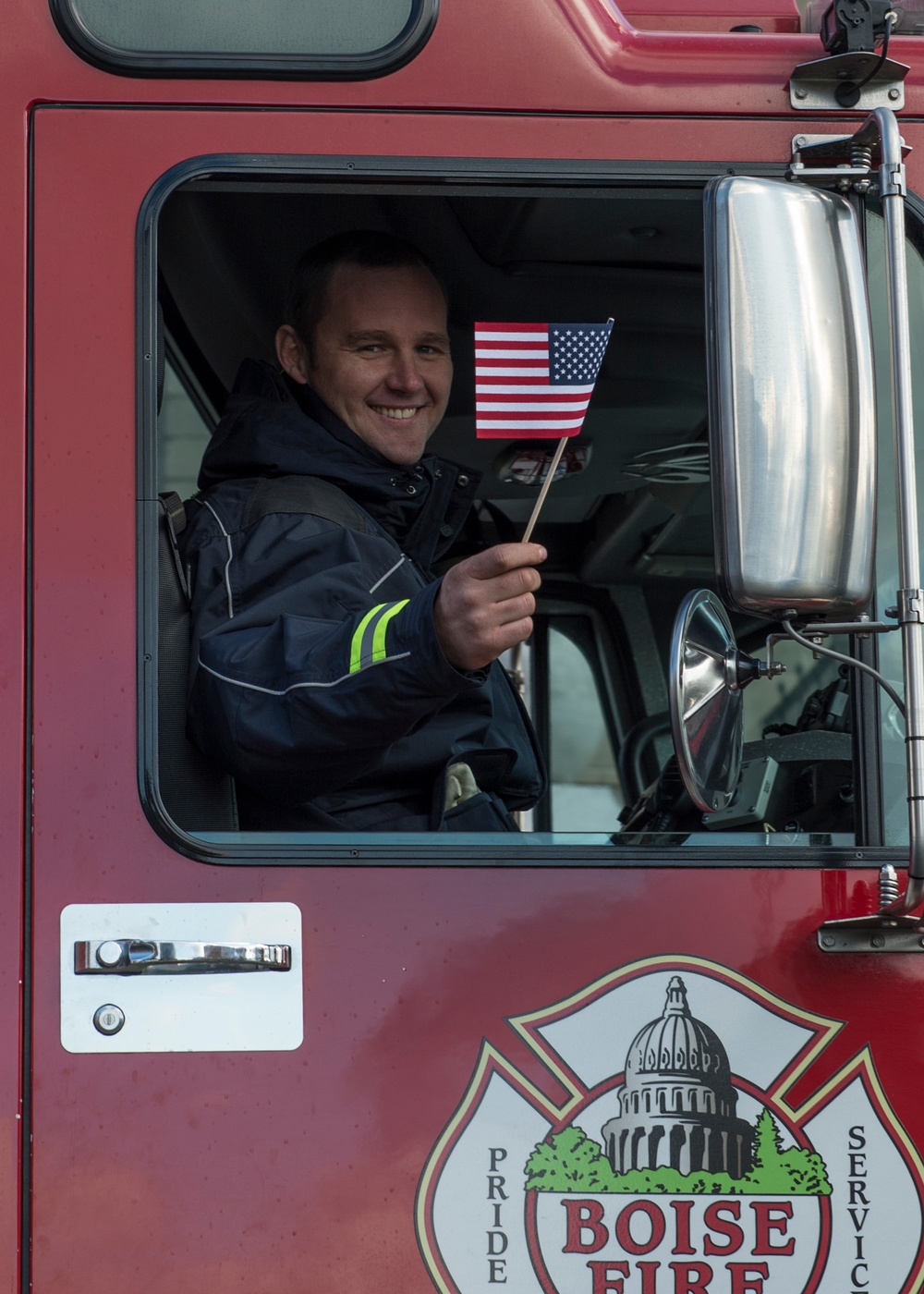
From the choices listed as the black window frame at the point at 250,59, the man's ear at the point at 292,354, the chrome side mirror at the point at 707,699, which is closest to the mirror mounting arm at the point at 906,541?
the chrome side mirror at the point at 707,699

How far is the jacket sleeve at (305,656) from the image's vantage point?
62.5 inches

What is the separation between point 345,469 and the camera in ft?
6.51

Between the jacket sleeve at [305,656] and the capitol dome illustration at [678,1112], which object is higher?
the jacket sleeve at [305,656]

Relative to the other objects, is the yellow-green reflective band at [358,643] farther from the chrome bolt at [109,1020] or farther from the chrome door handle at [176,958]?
the chrome bolt at [109,1020]

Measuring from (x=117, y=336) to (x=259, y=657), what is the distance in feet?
1.31

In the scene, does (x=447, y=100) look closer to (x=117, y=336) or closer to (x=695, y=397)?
(x=117, y=336)

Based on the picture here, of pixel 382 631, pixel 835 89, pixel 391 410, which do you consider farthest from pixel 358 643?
pixel 835 89

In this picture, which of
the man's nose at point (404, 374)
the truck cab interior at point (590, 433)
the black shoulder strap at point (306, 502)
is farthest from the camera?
the man's nose at point (404, 374)

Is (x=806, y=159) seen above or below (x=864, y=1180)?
above

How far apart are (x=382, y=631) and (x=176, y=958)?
0.41 meters

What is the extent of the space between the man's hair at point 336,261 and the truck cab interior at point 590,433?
0.21 ft

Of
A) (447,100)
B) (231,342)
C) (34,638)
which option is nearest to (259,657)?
(34,638)

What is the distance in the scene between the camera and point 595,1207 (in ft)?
4.91

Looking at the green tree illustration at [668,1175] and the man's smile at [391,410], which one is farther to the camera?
the man's smile at [391,410]
